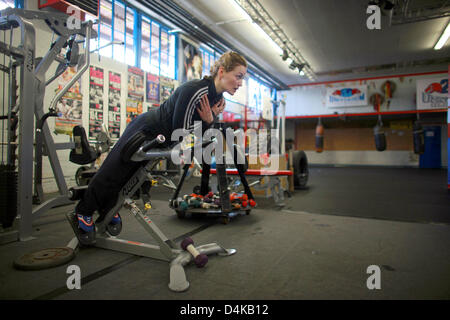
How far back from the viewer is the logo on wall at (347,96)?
11438 mm

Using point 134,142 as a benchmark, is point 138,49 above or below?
above

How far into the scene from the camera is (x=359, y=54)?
29.5ft

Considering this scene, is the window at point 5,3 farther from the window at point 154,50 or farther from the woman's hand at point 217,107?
the woman's hand at point 217,107

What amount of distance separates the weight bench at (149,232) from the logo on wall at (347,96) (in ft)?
37.5

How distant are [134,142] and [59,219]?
1.80 meters

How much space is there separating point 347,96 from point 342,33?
4925mm

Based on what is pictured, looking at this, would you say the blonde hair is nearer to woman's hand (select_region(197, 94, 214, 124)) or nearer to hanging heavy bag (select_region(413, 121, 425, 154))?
woman's hand (select_region(197, 94, 214, 124))

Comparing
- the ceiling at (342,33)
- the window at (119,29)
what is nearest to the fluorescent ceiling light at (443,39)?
the ceiling at (342,33)

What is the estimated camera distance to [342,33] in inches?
289

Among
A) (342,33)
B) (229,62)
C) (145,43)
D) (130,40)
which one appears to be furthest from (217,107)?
(342,33)

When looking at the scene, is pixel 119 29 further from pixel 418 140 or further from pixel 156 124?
pixel 418 140

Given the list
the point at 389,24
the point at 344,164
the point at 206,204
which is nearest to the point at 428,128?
the point at 344,164

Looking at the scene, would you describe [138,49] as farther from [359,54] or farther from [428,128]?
[428,128]

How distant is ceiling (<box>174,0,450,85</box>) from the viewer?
6039 millimetres
